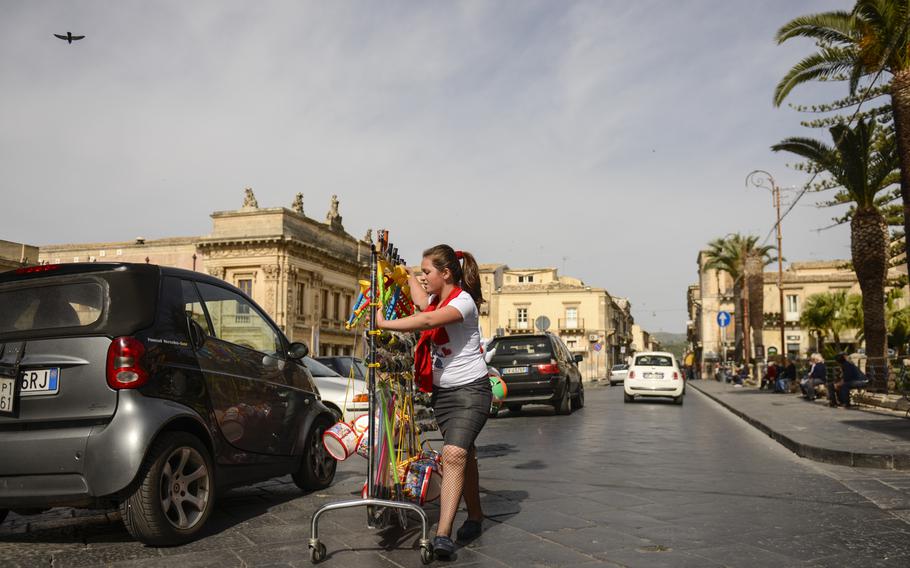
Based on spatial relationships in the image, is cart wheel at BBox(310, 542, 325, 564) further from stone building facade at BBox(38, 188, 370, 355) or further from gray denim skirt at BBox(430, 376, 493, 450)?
stone building facade at BBox(38, 188, 370, 355)

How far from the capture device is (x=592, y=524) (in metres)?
5.09

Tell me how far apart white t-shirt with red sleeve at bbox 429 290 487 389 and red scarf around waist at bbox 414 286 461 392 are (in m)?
0.03

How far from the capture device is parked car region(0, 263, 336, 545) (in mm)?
4289

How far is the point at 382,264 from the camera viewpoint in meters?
4.66

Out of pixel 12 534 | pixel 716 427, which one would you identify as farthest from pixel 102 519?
pixel 716 427

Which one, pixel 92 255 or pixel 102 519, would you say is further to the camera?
pixel 92 255

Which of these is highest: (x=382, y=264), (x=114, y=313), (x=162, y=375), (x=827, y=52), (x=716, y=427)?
(x=827, y=52)

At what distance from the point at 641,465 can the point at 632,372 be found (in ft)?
46.5

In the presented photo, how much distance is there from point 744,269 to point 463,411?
1901 inches

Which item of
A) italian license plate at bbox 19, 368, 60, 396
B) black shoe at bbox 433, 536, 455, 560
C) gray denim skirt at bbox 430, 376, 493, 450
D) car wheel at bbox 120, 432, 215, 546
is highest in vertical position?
italian license plate at bbox 19, 368, 60, 396

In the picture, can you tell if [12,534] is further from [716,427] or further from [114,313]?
[716,427]

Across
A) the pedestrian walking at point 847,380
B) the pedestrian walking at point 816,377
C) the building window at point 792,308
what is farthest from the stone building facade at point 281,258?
the building window at point 792,308

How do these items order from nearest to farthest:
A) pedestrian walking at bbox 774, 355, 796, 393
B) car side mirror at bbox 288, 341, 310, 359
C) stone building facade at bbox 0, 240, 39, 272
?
car side mirror at bbox 288, 341, 310, 359 < pedestrian walking at bbox 774, 355, 796, 393 < stone building facade at bbox 0, 240, 39, 272

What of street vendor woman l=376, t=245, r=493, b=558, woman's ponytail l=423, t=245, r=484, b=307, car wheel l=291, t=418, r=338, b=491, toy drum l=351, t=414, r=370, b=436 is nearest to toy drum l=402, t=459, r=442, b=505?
street vendor woman l=376, t=245, r=493, b=558
